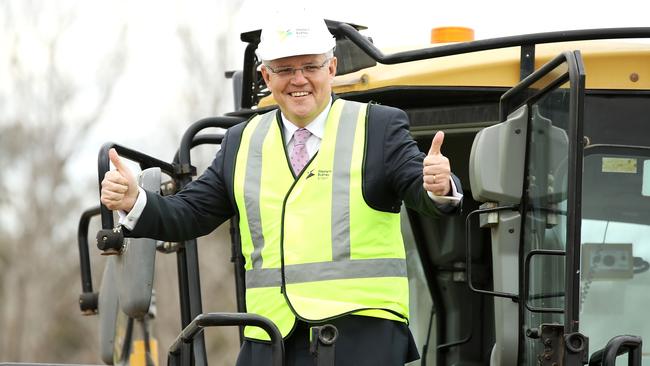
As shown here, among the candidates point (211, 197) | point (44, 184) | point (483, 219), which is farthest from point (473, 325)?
point (44, 184)

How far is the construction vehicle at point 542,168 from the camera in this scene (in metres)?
3.86

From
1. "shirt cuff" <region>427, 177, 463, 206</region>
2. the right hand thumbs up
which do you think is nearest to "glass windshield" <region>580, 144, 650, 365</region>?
"shirt cuff" <region>427, 177, 463, 206</region>

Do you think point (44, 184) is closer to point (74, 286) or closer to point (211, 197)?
point (74, 286)

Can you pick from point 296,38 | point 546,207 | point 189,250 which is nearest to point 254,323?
point 296,38

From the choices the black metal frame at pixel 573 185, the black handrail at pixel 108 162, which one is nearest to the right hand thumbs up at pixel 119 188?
the black handrail at pixel 108 162

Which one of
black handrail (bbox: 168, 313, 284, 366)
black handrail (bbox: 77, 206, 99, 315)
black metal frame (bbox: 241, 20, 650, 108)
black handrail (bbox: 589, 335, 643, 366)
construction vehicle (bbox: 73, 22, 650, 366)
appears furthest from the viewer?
black handrail (bbox: 77, 206, 99, 315)

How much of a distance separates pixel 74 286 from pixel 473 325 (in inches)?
872

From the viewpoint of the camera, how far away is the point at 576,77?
3.82 m

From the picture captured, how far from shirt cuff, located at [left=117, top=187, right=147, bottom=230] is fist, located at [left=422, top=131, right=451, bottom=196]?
96cm

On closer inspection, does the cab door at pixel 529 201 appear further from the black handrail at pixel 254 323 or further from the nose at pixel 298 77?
the black handrail at pixel 254 323

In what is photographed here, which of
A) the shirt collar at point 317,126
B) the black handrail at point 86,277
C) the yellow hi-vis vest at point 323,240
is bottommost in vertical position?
the black handrail at point 86,277

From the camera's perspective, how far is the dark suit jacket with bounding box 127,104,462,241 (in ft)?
13.1

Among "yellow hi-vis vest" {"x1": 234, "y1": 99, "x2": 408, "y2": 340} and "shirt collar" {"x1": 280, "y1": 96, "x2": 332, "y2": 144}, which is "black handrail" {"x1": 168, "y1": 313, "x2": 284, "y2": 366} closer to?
"yellow hi-vis vest" {"x1": 234, "y1": 99, "x2": 408, "y2": 340}

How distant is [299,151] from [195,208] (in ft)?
1.38
